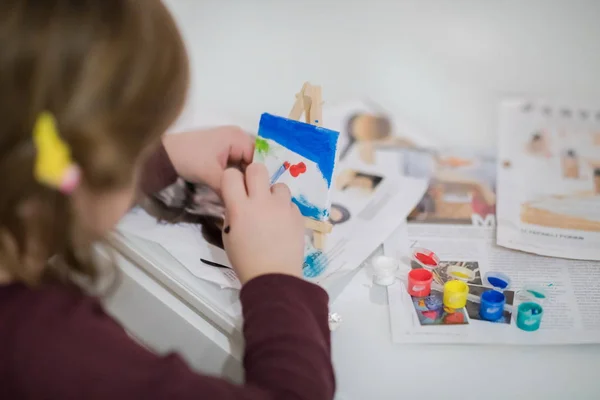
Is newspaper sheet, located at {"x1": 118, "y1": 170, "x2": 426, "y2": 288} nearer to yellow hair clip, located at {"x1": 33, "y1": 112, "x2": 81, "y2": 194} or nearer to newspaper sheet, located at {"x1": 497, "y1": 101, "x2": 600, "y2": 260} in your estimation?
newspaper sheet, located at {"x1": 497, "y1": 101, "x2": 600, "y2": 260}

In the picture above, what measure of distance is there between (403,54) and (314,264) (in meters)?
0.53

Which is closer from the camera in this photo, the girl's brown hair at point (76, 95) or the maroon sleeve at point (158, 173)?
the girl's brown hair at point (76, 95)

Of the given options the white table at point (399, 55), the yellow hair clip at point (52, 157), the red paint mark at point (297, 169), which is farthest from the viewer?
the white table at point (399, 55)

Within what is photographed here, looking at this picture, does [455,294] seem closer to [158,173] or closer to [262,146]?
[262,146]

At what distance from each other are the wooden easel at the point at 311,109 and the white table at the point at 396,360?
0.07 m

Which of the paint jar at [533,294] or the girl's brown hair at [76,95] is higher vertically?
the girl's brown hair at [76,95]

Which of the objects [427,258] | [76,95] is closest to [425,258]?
[427,258]

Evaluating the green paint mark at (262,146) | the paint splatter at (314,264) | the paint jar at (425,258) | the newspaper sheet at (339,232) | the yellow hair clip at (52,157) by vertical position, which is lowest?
the paint jar at (425,258)

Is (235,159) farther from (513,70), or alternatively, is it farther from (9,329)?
(513,70)

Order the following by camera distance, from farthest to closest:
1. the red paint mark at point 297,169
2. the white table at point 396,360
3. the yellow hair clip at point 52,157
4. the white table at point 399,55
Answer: the white table at point 399,55, the red paint mark at point 297,169, the white table at point 396,360, the yellow hair clip at point 52,157

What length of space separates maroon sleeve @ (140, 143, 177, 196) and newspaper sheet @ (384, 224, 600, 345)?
28cm

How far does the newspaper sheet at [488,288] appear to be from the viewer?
0.65 meters

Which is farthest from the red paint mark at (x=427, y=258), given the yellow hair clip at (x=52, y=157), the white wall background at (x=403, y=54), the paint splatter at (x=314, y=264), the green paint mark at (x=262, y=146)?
the yellow hair clip at (x=52, y=157)

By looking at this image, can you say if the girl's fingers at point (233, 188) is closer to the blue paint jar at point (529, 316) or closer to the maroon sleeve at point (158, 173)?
the maroon sleeve at point (158, 173)
